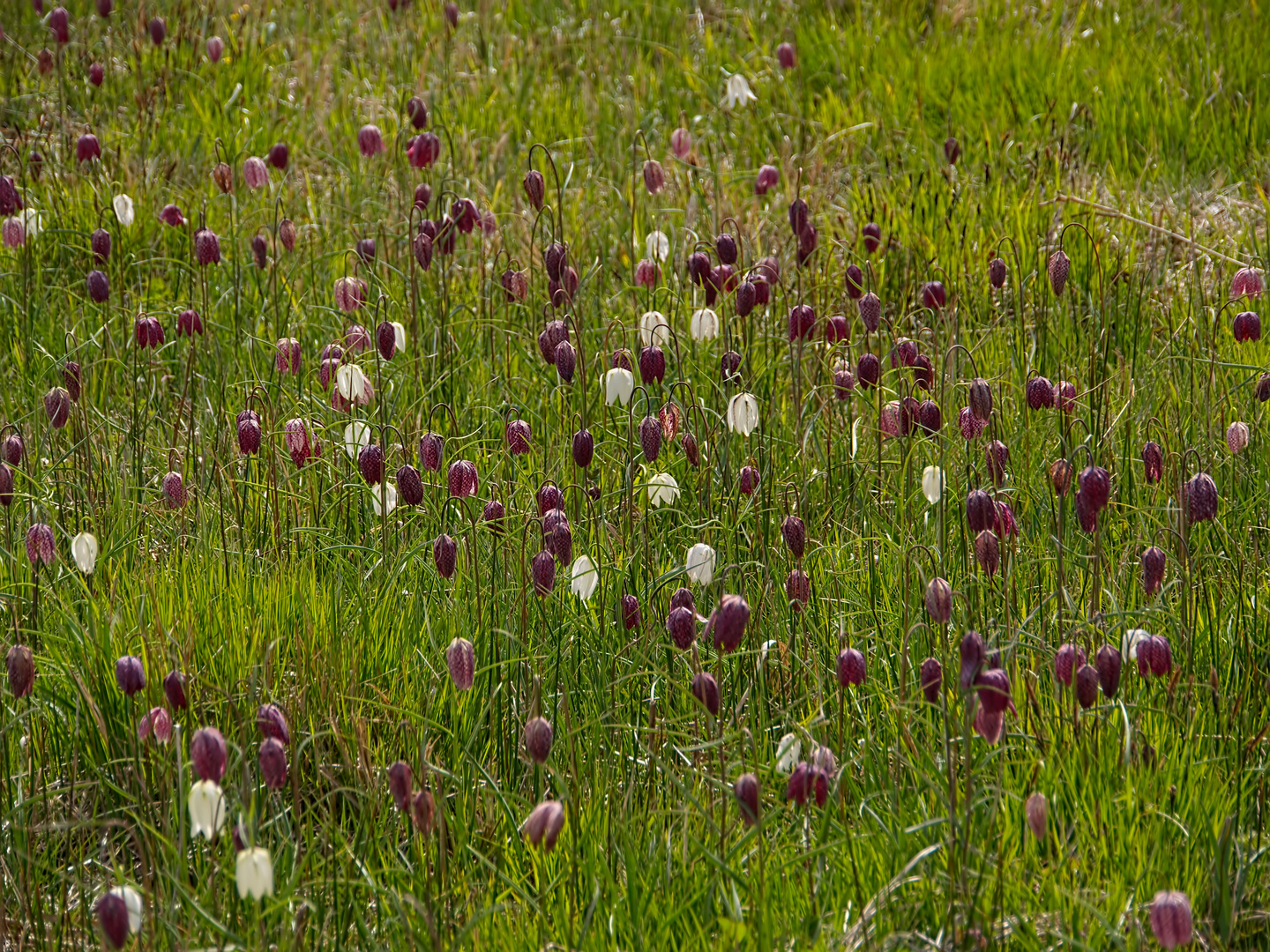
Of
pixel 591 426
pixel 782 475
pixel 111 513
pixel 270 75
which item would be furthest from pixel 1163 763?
pixel 270 75

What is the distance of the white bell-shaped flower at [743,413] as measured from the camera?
289 centimetres

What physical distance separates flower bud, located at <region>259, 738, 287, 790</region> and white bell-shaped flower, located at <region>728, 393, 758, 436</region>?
1.38 meters

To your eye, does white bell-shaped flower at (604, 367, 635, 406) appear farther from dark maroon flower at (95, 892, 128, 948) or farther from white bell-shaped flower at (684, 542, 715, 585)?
dark maroon flower at (95, 892, 128, 948)

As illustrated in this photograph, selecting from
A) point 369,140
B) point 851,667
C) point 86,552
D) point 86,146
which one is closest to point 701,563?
point 851,667

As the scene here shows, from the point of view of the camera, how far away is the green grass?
6.56 feet

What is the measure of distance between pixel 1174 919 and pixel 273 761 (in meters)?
1.18

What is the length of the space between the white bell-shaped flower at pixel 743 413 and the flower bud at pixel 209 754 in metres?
1.44

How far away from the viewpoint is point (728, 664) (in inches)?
105

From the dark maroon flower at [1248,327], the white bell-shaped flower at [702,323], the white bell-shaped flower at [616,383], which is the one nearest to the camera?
the white bell-shaped flower at [616,383]

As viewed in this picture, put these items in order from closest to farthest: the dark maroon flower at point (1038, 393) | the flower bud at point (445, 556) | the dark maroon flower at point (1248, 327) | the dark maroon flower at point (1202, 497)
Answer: the dark maroon flower at point (1202, 497) < the flower bud at point (445, 556) < the dark maroon flower at point (1038, 393) < the dark maroon flower at point (1248, 327)

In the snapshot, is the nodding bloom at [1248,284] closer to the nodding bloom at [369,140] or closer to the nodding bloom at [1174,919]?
the nodding bloom at [1174,919]

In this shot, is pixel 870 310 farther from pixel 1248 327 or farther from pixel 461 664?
pixel 461 664

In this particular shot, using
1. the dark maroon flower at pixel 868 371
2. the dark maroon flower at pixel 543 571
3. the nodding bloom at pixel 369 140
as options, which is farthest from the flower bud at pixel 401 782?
the nodding bloom at pixel 369 140

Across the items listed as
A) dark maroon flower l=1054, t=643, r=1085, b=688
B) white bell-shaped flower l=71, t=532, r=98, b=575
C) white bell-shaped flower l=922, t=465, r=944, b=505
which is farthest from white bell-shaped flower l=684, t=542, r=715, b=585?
white bell-shaped flower l=71, t=532, r=98, b=575
